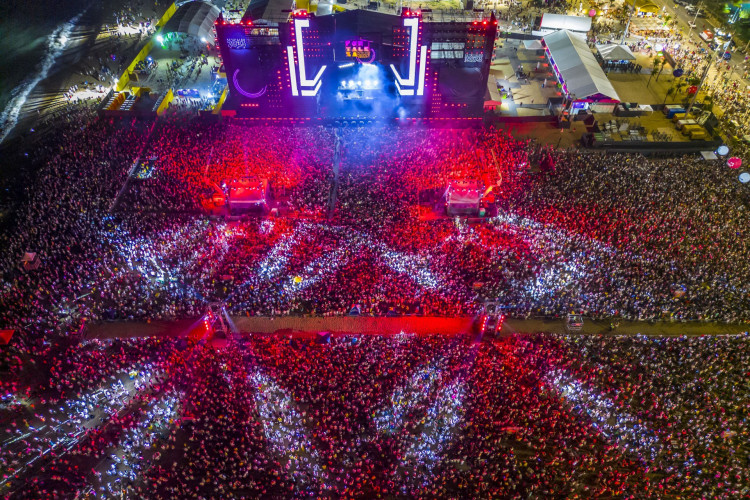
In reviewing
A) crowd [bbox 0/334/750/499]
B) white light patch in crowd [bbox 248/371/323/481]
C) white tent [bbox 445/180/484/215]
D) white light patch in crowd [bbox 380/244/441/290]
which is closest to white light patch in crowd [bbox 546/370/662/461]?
crowd [bbox 0/334/750/499]

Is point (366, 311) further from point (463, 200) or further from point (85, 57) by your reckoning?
point (85, 57)

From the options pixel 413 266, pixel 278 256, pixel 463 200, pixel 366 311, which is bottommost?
pixel 366 311

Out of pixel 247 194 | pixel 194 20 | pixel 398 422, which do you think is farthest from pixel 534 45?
pixel 398 422

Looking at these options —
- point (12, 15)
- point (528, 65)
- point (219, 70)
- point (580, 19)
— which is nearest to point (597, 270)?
point (528, 65)

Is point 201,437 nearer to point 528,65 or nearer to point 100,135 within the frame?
point 100,135

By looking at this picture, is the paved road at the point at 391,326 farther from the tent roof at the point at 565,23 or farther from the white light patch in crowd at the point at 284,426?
the tent roof at the point at 565,23

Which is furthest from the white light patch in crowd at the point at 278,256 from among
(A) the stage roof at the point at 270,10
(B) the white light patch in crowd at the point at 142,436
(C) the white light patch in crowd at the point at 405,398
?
(A) the stage roof at the point at 270,10
